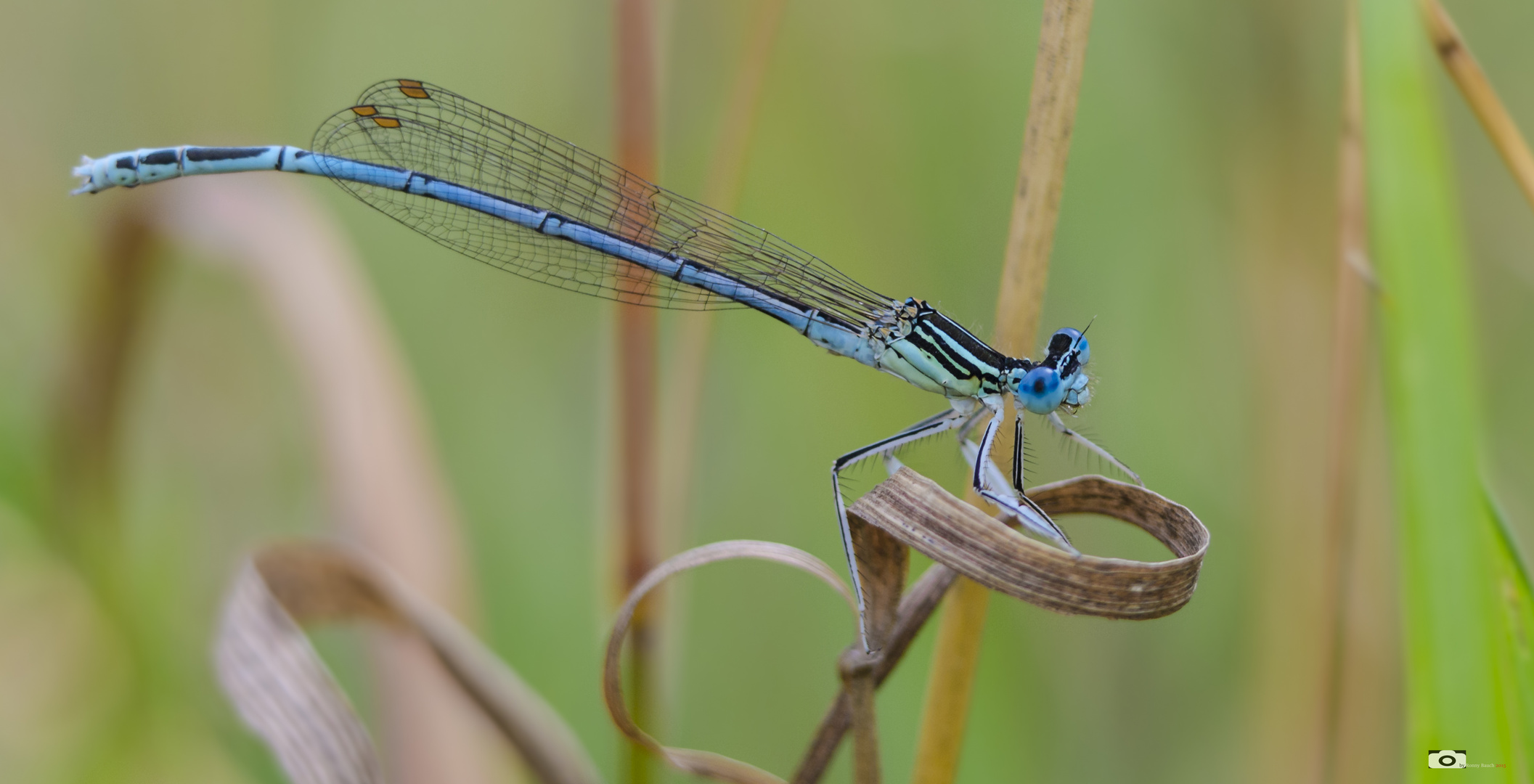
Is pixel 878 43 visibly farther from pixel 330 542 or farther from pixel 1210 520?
pixel 330 542

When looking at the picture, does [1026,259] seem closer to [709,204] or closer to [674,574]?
[674,574]

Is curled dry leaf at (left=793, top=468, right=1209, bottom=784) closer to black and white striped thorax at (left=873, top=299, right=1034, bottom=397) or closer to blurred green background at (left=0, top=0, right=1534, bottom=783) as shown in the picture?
black and white striped thorax at (left=873, top=299, right=1034, bottom=397)

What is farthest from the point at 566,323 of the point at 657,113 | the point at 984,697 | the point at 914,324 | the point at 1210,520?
the point at 1210,520

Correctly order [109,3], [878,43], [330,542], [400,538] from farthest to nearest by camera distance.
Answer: [109,3], [878,43], [400,538], [330,542]

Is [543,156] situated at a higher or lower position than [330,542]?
higher

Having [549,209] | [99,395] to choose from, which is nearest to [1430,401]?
[549,209]

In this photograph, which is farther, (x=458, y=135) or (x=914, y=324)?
(x=458, y=135)

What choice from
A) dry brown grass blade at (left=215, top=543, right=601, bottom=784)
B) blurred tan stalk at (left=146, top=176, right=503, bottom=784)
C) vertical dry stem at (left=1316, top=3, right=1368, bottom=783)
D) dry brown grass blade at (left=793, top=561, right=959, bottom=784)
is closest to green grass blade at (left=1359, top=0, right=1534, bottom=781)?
vertical dry stem at (left=1316, top=3, right=1368, bottom=783)

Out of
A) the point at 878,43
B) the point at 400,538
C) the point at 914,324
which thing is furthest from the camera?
the point at 878,43
